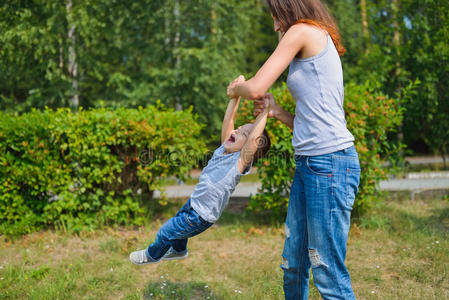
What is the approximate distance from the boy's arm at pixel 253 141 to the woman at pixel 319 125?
24cm

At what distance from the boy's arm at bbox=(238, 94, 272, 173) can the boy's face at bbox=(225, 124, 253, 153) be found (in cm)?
8

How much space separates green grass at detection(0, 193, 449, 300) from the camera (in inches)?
124

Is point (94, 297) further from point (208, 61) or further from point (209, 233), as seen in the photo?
point (208, 61)

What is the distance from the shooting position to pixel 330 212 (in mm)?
1860

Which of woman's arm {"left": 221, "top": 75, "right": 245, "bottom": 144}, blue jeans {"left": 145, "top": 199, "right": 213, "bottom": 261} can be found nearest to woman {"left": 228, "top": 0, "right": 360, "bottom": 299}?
woman's arm {"left": 221, "top": 75, "right": 245, "bottom": 144}

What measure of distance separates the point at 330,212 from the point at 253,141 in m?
0.59

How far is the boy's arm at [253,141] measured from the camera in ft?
6.99

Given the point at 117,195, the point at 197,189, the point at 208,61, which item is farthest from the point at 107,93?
the point at 197,189

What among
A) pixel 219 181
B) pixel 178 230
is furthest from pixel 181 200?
pixel 219 181

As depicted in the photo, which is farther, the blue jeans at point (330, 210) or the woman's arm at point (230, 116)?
the woman's arm at point (230, 116)

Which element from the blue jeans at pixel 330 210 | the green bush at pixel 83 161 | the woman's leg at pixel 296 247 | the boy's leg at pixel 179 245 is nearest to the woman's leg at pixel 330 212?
the blue jeans at pixel 330 210

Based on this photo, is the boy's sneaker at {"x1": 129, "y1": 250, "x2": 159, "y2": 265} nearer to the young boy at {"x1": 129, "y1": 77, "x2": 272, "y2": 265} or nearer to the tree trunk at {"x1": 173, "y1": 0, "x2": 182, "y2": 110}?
the young boy at {"x1": 129, "y1": 77, "x2": 272, "y2": 265}

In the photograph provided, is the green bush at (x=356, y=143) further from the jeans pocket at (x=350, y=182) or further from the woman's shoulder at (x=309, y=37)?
the woman's shoulder at (x=309, y=37)

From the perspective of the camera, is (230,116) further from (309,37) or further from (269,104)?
(309,37)
